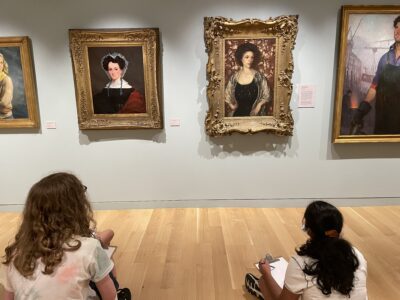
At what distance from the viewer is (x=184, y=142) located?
354 cm

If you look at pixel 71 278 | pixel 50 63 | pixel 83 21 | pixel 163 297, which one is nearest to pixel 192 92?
pixel 83 21

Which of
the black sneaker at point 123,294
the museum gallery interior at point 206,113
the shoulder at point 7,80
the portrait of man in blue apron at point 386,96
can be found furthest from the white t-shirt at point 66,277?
the portrait of man in blue apron at point 386,96

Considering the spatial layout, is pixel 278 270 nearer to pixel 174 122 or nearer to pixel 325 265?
pixel 325 265

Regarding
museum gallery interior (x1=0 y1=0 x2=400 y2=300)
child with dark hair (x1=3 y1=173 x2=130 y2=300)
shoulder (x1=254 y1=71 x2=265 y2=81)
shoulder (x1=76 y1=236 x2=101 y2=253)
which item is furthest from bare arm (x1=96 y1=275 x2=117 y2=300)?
shoulder (x1=254 y1=71 x2=265 y2=81)

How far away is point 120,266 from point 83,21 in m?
2.47

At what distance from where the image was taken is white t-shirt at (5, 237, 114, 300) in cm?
111

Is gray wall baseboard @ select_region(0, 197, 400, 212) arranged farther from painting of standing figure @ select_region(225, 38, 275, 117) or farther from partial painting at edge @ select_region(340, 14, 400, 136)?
painting of standing figure @ select_region(225, 38, 275, 117)

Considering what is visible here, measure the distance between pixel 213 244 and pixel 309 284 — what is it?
1.55m

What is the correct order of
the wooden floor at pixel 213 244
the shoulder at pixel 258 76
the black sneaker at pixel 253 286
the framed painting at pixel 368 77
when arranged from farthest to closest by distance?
the shoulder at pixel 258 76 < the framed painting at pixel 368 77 < the wooden floor at pixel 213 244 < the black sneaker at pixel 253 286

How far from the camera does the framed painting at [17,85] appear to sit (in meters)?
3.26

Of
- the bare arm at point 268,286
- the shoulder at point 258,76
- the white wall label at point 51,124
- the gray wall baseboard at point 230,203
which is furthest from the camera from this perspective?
the gray wall baseboard at point 230,203

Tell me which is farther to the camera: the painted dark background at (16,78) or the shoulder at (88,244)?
the painted dark background at (16,78)

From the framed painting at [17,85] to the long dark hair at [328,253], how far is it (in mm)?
3183

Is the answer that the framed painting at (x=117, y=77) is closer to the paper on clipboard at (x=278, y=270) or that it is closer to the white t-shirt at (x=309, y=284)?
the paper on clipboard at (x=278, y=270)
